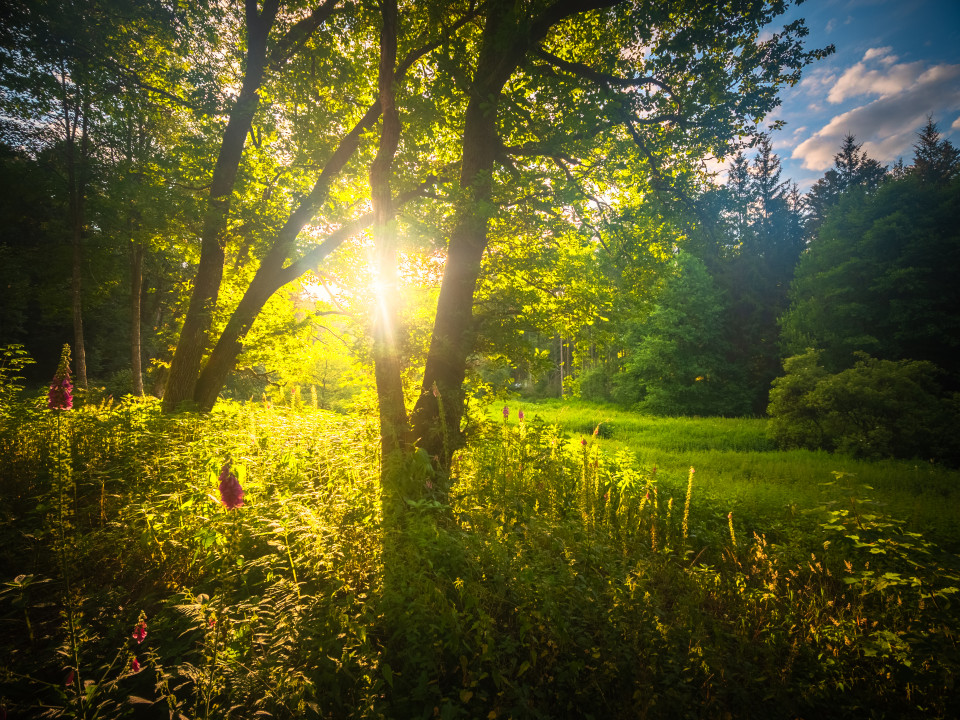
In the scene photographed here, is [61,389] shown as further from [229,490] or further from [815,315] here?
[815,315]

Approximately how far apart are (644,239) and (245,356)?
9.47m

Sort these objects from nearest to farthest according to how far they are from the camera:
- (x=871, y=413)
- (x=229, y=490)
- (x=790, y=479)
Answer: (x=229, y=490) < (x=790, y=479) < (x=871, y=413)

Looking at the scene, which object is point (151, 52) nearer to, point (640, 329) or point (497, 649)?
point (497, 649)

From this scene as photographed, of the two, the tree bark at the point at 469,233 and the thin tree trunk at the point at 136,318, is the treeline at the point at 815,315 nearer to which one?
the tree bark at the point at 469,233

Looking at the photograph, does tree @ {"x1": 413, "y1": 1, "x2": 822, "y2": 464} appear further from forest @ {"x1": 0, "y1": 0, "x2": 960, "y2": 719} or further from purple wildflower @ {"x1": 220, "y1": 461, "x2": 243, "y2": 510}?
purple wildflower @ {"x1": 220, "y1": 461, "x2": 243, "y2": 510}

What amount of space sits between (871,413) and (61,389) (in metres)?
19.0

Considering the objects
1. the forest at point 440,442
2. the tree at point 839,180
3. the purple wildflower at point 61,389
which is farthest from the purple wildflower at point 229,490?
the tree at point 839,180

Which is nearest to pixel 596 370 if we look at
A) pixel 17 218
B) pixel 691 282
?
pixel 691 282

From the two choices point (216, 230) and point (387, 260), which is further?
point (216, 230)

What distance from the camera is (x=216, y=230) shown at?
8070 mm

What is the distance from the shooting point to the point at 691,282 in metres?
27.1

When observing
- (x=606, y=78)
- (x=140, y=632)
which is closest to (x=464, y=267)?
(x=606, y=78)

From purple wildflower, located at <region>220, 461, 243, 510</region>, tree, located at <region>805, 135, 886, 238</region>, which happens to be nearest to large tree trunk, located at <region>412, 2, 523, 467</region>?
purple wildflower, located at <region>220, 461, 243, 510</region>

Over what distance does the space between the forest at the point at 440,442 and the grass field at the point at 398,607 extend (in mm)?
32
